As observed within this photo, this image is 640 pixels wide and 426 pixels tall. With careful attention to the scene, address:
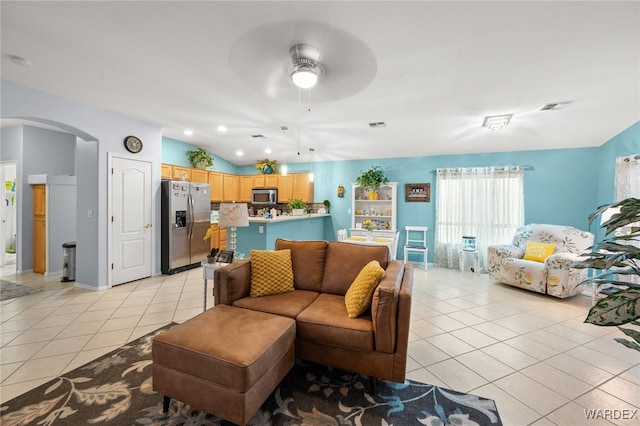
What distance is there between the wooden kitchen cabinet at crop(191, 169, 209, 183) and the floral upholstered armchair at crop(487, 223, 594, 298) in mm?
6116

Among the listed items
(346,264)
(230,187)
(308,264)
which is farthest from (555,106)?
(230,187)

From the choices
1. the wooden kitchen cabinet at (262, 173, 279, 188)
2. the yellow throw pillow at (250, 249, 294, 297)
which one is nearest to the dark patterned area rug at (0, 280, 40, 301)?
the yellow throw pillow at (250, 249, 294, 297)

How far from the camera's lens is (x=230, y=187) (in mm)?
7230

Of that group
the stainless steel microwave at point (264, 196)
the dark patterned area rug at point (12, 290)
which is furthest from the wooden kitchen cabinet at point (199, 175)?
the dark patterned area rug at point (12, 290)

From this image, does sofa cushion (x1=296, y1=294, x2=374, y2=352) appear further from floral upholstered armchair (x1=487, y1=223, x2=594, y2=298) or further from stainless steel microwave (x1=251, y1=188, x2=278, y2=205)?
stainless steel microwave (x1=251, y1=188, x2=278, y2=205)

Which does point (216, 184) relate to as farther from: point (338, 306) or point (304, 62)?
point (338, 306)

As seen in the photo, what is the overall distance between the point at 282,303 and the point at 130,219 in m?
3.51

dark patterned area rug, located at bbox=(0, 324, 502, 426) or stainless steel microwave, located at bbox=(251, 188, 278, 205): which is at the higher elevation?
stainless steel microwave, located at bbox=(251, 188, 278, 205)

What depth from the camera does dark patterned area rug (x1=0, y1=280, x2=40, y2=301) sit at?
3.76 meters

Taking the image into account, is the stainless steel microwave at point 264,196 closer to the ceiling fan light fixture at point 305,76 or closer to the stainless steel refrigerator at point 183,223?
the stainless steel refrigerator at point 183,223

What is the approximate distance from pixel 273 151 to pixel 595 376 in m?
6.05

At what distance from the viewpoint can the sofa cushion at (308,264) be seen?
9.00 ft

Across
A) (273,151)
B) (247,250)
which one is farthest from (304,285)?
(273,151)

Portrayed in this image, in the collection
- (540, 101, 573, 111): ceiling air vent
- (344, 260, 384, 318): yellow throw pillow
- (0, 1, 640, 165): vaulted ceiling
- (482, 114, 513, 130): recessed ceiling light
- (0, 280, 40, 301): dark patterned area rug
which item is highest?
(0, 1, 640, 165): vaulted ceiling
